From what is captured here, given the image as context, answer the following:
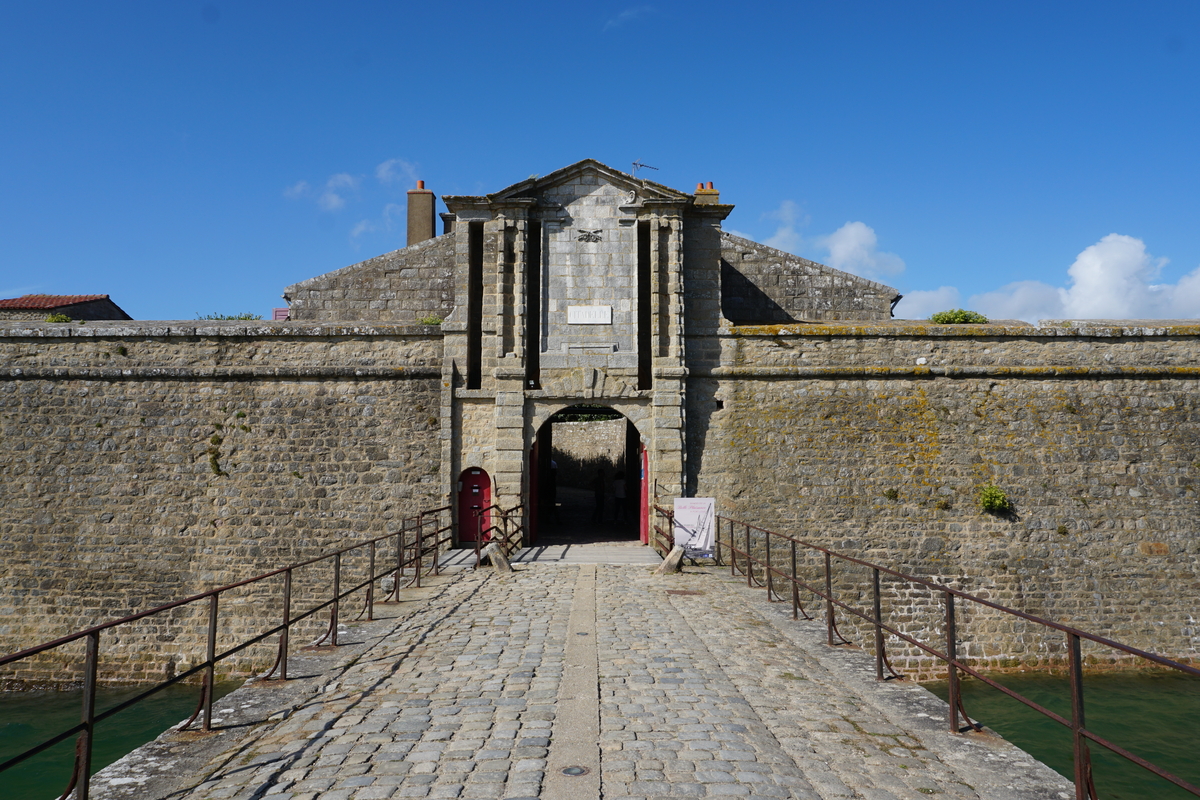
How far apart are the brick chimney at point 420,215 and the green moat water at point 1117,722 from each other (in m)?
15.7

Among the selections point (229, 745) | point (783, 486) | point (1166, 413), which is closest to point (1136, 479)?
point (1166, 413)

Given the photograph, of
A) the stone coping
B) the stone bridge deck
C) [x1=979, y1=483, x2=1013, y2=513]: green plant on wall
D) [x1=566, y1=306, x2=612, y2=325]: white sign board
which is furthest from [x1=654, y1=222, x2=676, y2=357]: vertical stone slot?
the stone bridge deck

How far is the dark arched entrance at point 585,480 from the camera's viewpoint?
14.6 meters

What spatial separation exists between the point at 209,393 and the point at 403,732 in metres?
10.9

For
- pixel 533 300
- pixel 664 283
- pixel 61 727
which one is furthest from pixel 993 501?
pixel 61 727

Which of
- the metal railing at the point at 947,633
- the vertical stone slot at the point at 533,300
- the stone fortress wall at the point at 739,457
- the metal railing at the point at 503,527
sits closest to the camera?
the metal railing at the point at 947,633

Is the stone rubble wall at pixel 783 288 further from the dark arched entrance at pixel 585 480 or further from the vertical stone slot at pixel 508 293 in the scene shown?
the vertical stone slot at pixel 508 293

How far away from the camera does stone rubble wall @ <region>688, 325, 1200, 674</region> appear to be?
12750 millimetres

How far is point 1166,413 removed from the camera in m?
13.3

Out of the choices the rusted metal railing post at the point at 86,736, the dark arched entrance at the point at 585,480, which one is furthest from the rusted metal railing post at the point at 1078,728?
the dark arched entrance at the point at 585,480

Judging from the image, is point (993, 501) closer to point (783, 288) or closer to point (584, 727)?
point (783, 288)

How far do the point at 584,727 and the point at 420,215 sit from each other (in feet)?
55.3

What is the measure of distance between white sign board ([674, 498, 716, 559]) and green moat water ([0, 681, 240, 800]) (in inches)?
322

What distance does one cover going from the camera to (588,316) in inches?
527
